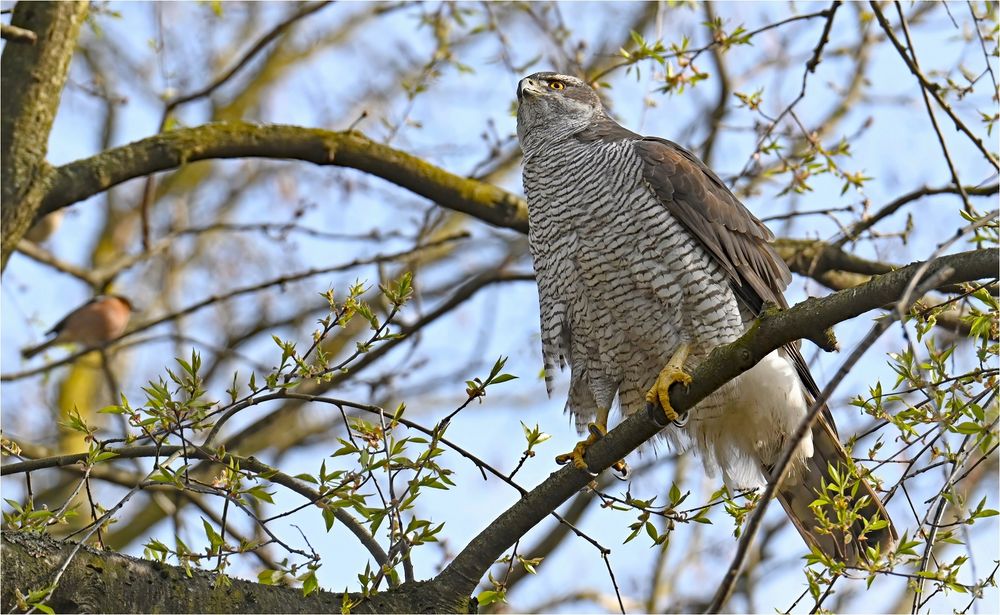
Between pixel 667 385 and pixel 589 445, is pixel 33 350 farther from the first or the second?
pixel 667 385

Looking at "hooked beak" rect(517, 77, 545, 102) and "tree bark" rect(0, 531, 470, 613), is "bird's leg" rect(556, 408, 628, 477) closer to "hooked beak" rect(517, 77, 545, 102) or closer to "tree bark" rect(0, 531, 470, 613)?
"tree bark" rect(0, 531, 470, 613)

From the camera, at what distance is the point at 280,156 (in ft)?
18.2

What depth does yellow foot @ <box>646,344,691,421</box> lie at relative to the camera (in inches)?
159

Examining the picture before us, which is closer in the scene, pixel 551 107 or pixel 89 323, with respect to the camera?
pixel 551 107

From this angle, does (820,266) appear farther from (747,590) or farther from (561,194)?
(747,590)

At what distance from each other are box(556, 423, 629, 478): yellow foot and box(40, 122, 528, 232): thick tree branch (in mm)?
1435

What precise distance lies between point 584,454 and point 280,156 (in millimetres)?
2322

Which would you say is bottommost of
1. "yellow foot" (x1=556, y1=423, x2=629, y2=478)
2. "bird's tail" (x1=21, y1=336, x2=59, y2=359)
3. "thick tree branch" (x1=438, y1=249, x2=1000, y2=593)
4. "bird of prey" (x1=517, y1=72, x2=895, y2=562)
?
"thick tree branch" (x1=438, y1=249, x2=1000, y2=593)

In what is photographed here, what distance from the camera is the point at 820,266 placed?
19.5ft

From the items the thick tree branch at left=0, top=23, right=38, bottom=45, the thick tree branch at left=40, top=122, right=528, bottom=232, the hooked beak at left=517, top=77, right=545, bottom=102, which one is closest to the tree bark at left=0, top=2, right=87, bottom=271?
the thick tree branch at left=40, top=122, right=528, bottom=232

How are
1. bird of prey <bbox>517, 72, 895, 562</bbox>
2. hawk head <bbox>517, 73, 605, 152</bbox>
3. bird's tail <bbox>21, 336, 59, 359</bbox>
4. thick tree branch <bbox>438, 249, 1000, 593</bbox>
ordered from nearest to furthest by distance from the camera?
thick tree branch <bbox>438, 249, 1000, 593</bbox> < bird of prey <bbox>517, 72, 895, 562</bbox> < hawk head <bbox>517, 73, 605, 152</bbox> < bird's tail <bbox>21, 336, 59, 359</bbox>

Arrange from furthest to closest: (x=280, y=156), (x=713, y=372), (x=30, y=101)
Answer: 1. (x=280, y=156)
2. (x=30, y=101)
3. (x=713, y=372)

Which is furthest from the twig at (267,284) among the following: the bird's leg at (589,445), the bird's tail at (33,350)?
the bird's leg at (589,445)

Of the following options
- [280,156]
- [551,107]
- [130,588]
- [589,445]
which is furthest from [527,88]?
[130,588]
